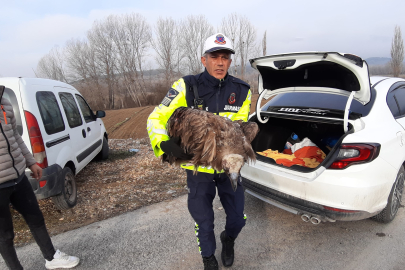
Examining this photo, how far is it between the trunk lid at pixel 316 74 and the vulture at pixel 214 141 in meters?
1.52

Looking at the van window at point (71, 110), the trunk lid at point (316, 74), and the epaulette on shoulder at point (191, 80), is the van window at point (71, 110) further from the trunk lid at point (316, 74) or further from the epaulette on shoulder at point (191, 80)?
the trunk lid at point (316, 74)

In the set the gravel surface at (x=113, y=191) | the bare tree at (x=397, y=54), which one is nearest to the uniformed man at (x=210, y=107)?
the gravel surface at (x=113, y=191)

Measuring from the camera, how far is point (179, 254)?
2684 mm

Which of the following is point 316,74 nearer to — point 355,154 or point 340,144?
point 340,144

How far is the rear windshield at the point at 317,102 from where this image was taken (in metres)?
2.97

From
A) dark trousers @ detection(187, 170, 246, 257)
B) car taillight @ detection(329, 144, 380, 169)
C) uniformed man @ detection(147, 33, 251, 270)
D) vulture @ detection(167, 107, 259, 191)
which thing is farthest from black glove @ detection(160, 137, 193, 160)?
car taillight @ detection(329, 144, 380, 169)

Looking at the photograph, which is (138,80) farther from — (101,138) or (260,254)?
(260,254)

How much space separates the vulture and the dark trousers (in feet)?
1.47

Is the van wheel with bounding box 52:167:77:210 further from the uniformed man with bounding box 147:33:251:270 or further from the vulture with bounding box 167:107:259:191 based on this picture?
the vulture with bounding box 167:107:259:191

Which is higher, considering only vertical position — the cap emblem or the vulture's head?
the cap emblem

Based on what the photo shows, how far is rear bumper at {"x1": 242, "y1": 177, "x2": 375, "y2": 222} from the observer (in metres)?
2.50

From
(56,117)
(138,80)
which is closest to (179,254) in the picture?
(56,117)

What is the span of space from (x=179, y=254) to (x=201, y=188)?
101cm

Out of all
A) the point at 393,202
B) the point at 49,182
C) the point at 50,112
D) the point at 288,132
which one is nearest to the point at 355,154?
the point at 393,202
